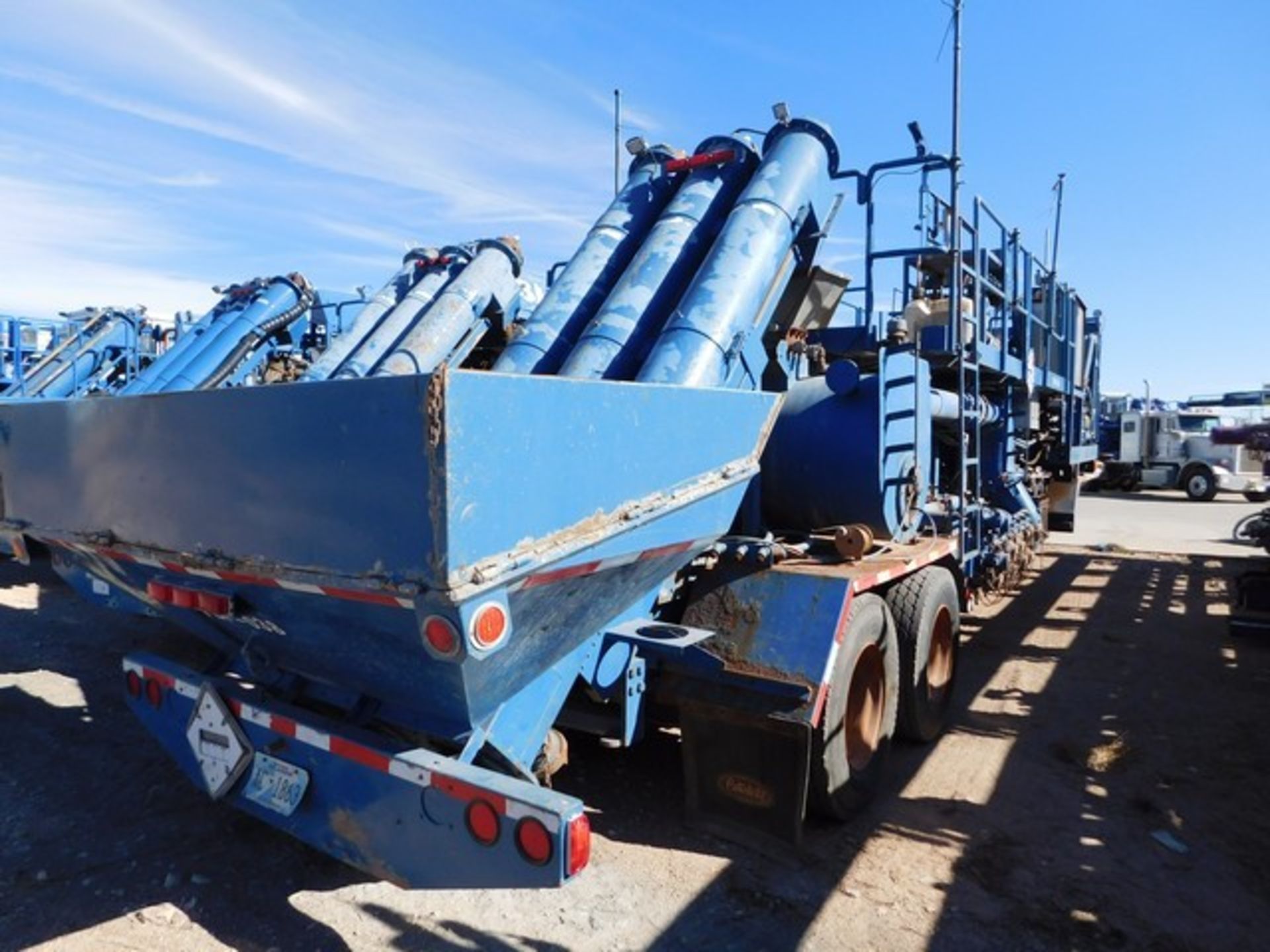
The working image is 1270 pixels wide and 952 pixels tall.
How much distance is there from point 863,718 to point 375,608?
2.86 meters

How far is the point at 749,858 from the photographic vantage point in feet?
12.2

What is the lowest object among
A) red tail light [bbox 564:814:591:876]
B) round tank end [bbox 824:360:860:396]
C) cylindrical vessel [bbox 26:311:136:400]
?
red tail light [bbox 564:814:591:876]

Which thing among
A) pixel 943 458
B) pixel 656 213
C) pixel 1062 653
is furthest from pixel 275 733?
pixel 1062 653

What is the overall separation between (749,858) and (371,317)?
6313 millimetres

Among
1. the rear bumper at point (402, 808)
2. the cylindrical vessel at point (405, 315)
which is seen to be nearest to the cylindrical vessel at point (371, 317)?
the cylindrical vessel at point (405, 315)

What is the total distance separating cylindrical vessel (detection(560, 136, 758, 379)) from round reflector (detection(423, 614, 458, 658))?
70.8 inches

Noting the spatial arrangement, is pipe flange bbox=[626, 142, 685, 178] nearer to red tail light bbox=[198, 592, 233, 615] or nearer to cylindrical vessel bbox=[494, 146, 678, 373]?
cylindrical vessel bbox=[494, 146, 678, 373]

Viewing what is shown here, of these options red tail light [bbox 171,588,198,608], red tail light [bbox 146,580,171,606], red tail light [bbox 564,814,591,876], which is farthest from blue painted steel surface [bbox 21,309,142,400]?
red tail light [bbox 564,814,591,876]

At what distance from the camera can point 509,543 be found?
2314mm

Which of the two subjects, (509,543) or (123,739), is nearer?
(509,543)

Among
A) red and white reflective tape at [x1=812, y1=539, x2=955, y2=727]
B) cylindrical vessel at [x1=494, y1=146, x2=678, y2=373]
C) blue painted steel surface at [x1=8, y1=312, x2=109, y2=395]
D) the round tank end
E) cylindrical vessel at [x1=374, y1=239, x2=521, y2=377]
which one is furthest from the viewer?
blue painted steel surface at [x1=8, y1=312, x2=109, y2=395]

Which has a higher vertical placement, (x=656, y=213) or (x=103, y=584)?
(x=656, y=213)

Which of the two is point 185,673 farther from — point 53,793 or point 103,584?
point 53,793

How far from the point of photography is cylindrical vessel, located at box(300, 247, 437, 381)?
736 centimetres
